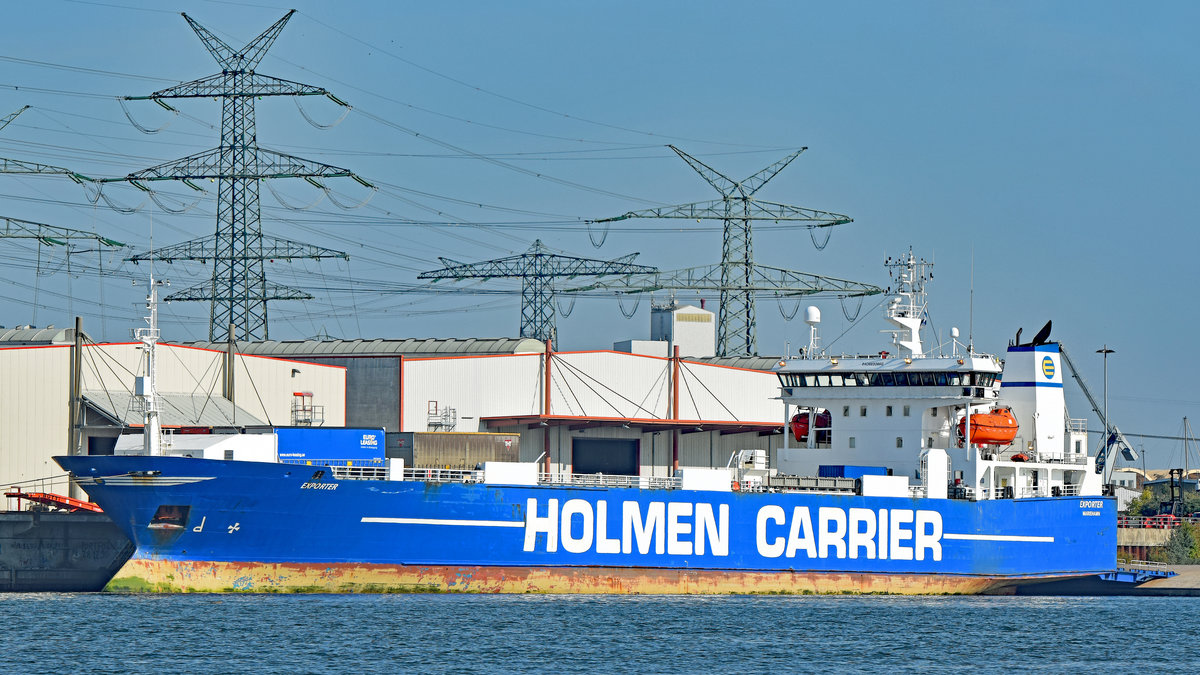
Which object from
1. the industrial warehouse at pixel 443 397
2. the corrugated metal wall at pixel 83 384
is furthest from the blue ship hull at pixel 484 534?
the corrugated metal wall at pixel 83 384

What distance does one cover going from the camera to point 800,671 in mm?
34531

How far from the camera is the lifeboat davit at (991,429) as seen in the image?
166 ft

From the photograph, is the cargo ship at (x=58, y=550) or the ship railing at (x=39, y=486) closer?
the cargo ship at (x=58, y=550)

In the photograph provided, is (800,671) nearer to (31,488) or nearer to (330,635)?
(330,635)

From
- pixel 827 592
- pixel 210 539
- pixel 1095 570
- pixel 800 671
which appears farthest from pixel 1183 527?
pixel 210 539

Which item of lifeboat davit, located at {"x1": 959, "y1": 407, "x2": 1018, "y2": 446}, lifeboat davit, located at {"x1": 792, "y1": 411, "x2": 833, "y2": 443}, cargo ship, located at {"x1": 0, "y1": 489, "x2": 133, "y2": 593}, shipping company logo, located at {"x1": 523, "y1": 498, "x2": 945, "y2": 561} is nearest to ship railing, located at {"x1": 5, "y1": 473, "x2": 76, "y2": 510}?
cargo ship, located at {"x1": 0, "y1": 489, "x2": 133, "y2": 593}

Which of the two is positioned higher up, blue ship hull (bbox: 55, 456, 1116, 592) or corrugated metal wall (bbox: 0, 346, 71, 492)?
corrugated metal wall (bbox: 0, 346, 71, 492)

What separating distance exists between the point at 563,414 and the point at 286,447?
66.6 feet

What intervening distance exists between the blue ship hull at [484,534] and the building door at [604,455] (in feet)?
74.4

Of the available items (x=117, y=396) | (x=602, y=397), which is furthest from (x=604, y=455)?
(x=117, y=396)

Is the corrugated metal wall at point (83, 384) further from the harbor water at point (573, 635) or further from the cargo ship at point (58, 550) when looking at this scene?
the harbor water at point (573, 635)

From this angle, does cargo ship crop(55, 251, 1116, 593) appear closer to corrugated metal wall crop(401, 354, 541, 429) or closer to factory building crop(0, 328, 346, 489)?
factory building crop(0, 328, 346, 489)

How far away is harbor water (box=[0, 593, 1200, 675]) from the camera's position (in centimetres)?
3475

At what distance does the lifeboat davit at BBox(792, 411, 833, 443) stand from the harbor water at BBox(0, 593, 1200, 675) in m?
6.77
